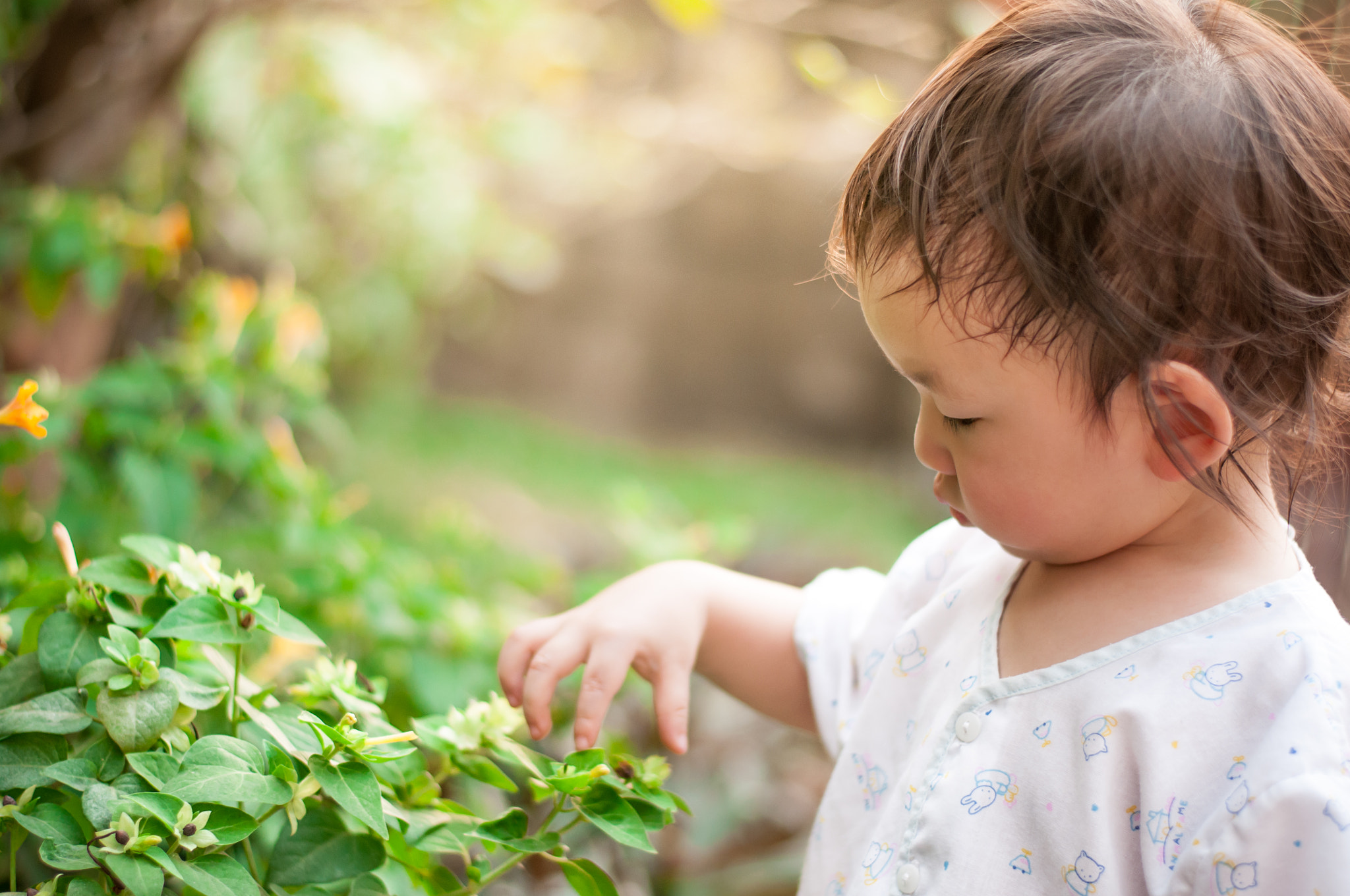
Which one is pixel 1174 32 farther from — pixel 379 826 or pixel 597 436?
pixel 597 436

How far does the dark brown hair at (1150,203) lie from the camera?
1.74ft

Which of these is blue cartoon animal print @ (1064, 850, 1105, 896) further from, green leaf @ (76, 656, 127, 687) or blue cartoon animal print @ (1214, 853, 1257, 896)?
green leaf @ (76, 656, 127, 687)

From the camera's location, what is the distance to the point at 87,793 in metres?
0.43

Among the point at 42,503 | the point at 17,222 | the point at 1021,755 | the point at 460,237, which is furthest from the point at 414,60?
the point at 1021,755

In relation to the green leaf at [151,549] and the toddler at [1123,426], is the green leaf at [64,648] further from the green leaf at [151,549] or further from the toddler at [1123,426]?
the toddler at [1123,426]

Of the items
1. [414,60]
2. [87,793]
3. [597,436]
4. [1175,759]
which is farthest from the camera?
[597,436]

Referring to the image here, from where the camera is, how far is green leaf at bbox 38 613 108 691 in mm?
492

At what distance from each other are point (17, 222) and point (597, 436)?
110 inches

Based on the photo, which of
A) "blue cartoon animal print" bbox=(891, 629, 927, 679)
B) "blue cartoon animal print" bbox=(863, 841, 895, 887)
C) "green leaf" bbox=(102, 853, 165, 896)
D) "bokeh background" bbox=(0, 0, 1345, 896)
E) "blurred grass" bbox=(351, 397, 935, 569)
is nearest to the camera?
"green leaf" bbox=(102, 853, 165, 896)

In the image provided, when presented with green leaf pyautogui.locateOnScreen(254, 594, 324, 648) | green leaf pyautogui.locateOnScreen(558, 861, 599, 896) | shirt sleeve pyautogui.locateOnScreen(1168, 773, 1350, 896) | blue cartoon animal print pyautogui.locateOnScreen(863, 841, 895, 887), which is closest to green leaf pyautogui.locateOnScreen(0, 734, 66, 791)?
green leaf pyautogui.locateOnScreen(254, 594, 324, 648)

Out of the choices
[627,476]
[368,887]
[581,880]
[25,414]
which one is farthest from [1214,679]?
[627,476]

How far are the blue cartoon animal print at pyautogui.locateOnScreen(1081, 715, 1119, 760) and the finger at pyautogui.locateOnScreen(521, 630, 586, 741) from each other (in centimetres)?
34

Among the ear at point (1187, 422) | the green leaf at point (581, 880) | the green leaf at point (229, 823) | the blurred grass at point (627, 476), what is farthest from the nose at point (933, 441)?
the blurred grass at point (627, 476)

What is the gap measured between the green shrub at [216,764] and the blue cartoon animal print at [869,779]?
21 centimetres
